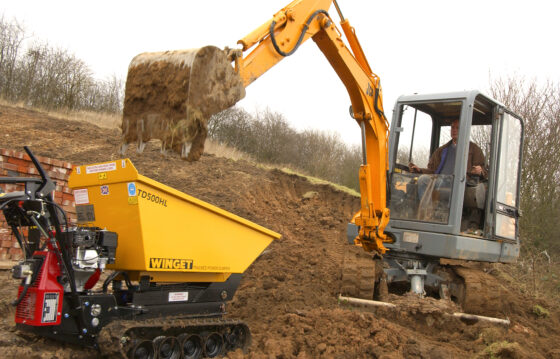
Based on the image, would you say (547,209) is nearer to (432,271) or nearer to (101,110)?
(432,271)

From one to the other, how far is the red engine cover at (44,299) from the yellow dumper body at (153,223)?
55cm

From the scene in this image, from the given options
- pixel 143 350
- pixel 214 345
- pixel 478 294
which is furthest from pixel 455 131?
pixel 143 350

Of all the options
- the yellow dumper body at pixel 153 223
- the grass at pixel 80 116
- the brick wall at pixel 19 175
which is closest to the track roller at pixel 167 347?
the yellow dumper body at pixel 153 223

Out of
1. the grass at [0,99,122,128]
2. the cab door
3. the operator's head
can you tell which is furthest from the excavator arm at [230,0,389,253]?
the grass at [0,99,122,128]

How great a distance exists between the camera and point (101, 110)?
16.8 meters

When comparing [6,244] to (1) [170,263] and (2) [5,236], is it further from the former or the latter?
(1) [170,263]

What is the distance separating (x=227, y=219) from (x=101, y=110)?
13476mm

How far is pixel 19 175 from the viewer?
6.73 metres

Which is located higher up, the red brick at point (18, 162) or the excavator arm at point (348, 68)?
the excavator arm at point (348, 68)

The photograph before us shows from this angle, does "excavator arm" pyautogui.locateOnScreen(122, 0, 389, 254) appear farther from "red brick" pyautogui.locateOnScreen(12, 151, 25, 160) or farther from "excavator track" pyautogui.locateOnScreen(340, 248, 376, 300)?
"red brick" pyautogui.locateOnScreen(12, 151, 25, 160)

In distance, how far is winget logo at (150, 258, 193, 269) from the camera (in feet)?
13.3

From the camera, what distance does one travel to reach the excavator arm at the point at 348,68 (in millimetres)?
4461

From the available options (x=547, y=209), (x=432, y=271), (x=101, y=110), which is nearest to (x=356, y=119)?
(x=432, y=271)

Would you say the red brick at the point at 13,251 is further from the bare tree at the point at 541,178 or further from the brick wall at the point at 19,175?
the bare tree at the point at 541,178
